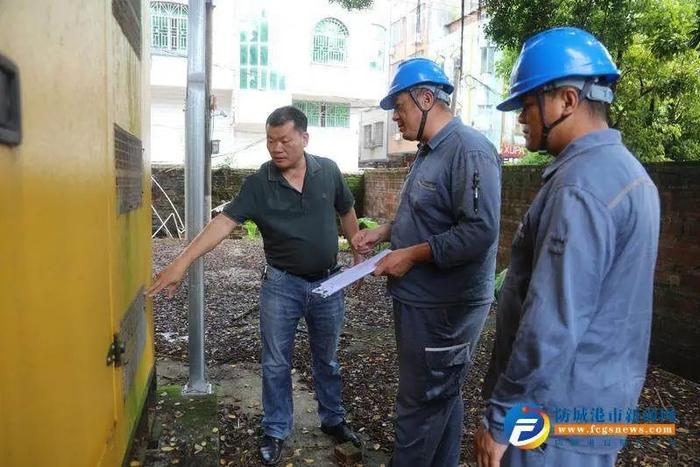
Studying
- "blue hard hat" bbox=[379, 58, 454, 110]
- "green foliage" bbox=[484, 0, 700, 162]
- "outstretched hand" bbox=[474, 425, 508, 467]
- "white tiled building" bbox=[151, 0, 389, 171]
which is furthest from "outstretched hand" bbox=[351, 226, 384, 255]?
"white tiled building" bbox=[151, 0, 389, 171]

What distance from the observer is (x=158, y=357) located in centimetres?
459

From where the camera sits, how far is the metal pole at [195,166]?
10.3 ft

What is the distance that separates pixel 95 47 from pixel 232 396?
113 inches

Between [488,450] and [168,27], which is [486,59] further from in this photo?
[488,450]

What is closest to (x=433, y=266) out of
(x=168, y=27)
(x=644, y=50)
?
(x=644, y=50)

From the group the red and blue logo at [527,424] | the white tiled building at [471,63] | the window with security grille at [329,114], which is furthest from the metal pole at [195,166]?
the white tiled building at [471,63]

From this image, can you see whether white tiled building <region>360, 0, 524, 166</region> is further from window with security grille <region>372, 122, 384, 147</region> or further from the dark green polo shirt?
the dark green polo shirt

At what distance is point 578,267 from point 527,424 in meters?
0.46

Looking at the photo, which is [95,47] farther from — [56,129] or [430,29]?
[430,29]

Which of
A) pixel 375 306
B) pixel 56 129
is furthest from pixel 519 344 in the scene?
pixel 375 306

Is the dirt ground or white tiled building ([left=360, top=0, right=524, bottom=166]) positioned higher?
white tiled building ([left=360, top=0, right=524, bottom=166])

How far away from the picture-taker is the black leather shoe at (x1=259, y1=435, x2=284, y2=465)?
2.92 meters

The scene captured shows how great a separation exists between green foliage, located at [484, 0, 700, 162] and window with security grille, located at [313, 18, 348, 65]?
1386 cm

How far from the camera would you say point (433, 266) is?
234cm
